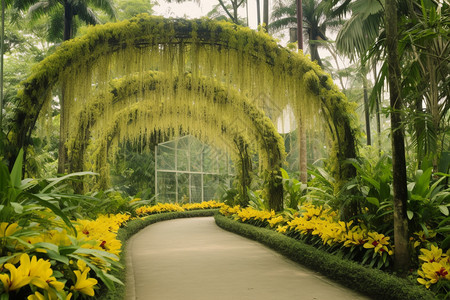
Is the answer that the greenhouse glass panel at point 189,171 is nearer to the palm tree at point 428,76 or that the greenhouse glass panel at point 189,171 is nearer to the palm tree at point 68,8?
the palm tree at point 68,8

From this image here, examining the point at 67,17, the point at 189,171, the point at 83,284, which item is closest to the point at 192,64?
the point at 83,284

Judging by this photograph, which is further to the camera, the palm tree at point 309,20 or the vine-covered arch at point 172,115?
Result: the palm tree at point 309,20

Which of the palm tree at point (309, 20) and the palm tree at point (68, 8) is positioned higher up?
the palm tree at point (309, 20)

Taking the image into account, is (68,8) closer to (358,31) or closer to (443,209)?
(358,31)

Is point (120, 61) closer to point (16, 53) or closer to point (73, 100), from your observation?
point (73, 100)

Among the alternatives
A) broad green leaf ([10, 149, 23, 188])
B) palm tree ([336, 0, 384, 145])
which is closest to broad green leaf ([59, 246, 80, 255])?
broad green leaf ([10, 149, 23, 188])

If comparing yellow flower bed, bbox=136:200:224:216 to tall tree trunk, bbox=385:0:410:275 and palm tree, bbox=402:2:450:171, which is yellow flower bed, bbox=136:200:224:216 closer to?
palm tree, bbox=402:2:450:171

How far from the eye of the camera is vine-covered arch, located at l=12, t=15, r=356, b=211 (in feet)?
16.6

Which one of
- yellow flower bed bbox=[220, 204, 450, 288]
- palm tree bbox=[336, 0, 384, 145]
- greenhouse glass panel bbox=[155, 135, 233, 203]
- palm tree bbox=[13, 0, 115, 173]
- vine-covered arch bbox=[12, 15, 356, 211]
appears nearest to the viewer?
yellow flower bed bbox=[220, 204, 450, 288]

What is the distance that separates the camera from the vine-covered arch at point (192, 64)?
16.6ft

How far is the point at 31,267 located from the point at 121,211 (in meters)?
7.08

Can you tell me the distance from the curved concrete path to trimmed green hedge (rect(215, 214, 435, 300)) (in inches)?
3.5

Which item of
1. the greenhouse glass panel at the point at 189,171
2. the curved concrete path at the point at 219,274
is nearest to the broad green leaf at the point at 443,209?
the curved concrete path at the point at 219,274

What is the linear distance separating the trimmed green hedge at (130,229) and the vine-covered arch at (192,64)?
6.91ft
